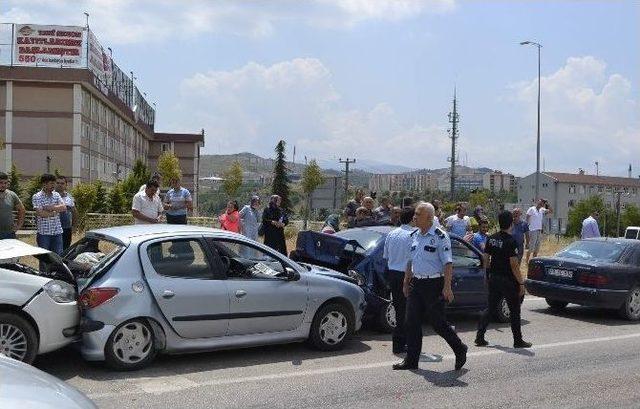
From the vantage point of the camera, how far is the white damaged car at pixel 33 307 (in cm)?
658

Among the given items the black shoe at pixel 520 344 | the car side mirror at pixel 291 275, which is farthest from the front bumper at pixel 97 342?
the black shoe at pixel 520 344

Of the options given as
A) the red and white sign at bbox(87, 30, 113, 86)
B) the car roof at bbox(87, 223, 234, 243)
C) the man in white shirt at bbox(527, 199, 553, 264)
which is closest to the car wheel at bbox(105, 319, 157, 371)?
the car roof at bbox(87, 223, 234, 243)

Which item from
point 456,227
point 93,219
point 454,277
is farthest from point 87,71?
point 454,277

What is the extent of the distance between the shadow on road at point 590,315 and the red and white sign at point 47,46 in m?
53.3

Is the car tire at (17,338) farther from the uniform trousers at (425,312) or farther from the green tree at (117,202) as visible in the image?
the green tree at (117,202)

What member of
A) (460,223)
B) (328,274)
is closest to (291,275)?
(328,274)

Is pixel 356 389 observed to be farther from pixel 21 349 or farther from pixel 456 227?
pixel 456 227

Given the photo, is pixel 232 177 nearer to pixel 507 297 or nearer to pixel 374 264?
pixel 374 264

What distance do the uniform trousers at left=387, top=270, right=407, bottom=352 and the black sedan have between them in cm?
427

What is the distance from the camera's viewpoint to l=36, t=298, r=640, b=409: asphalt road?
Answer: 6336 mm

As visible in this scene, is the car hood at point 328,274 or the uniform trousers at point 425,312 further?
the car hood at point 328,274

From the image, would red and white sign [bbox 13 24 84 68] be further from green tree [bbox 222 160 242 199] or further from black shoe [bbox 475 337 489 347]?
black shoe [bbox 475 337 489 347]

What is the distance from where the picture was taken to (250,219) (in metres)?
14.5

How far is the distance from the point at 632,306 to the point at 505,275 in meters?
3.91
